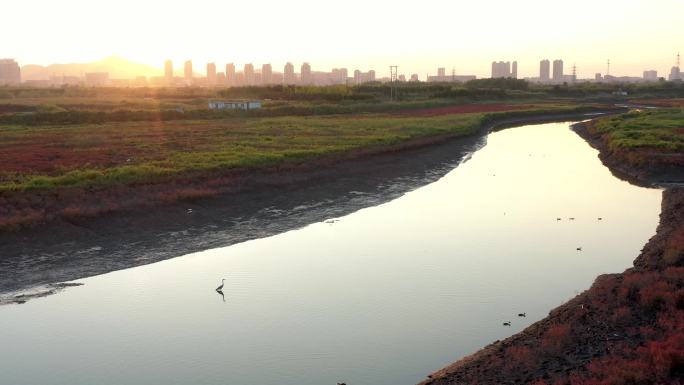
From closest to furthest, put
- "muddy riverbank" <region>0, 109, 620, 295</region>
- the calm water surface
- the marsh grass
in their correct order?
the calm water surface, "muddy riverbank" <region>0, 109, 620, 295</region>, the marsh grass

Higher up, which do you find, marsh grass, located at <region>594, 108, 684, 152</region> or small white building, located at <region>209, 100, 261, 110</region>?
small white building, located at <region>209, 100, 261, 110</region>

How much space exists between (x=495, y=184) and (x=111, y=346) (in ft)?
77.8

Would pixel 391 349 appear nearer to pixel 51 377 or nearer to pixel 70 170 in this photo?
pixel 51 377

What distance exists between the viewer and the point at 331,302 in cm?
1477

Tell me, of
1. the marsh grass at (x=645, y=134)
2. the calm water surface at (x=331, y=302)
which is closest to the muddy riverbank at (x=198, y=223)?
the calm water surface at (x=331, y=302)

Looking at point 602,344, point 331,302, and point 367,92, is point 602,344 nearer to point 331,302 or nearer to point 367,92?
point 331,302

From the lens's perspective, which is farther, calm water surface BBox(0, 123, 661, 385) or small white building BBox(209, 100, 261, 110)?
small white building BBox(209, 100, 261, 110)

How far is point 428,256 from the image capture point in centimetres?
1867

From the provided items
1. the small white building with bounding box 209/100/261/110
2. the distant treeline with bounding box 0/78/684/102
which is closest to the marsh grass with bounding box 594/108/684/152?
the small white building with bounding box 209/100/261/110

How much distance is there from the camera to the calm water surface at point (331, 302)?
1156 centimetres

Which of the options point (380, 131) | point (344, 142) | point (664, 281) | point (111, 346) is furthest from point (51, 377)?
point (380, 131)

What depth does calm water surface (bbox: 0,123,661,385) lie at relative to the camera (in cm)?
1156

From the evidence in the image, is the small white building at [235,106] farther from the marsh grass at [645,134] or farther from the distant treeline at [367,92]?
the marsh grass at [645,134]

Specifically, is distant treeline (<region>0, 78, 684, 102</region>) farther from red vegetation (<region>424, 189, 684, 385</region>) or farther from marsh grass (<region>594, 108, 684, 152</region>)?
red vegetation (<region>424, 189, 684, 385</region>)
